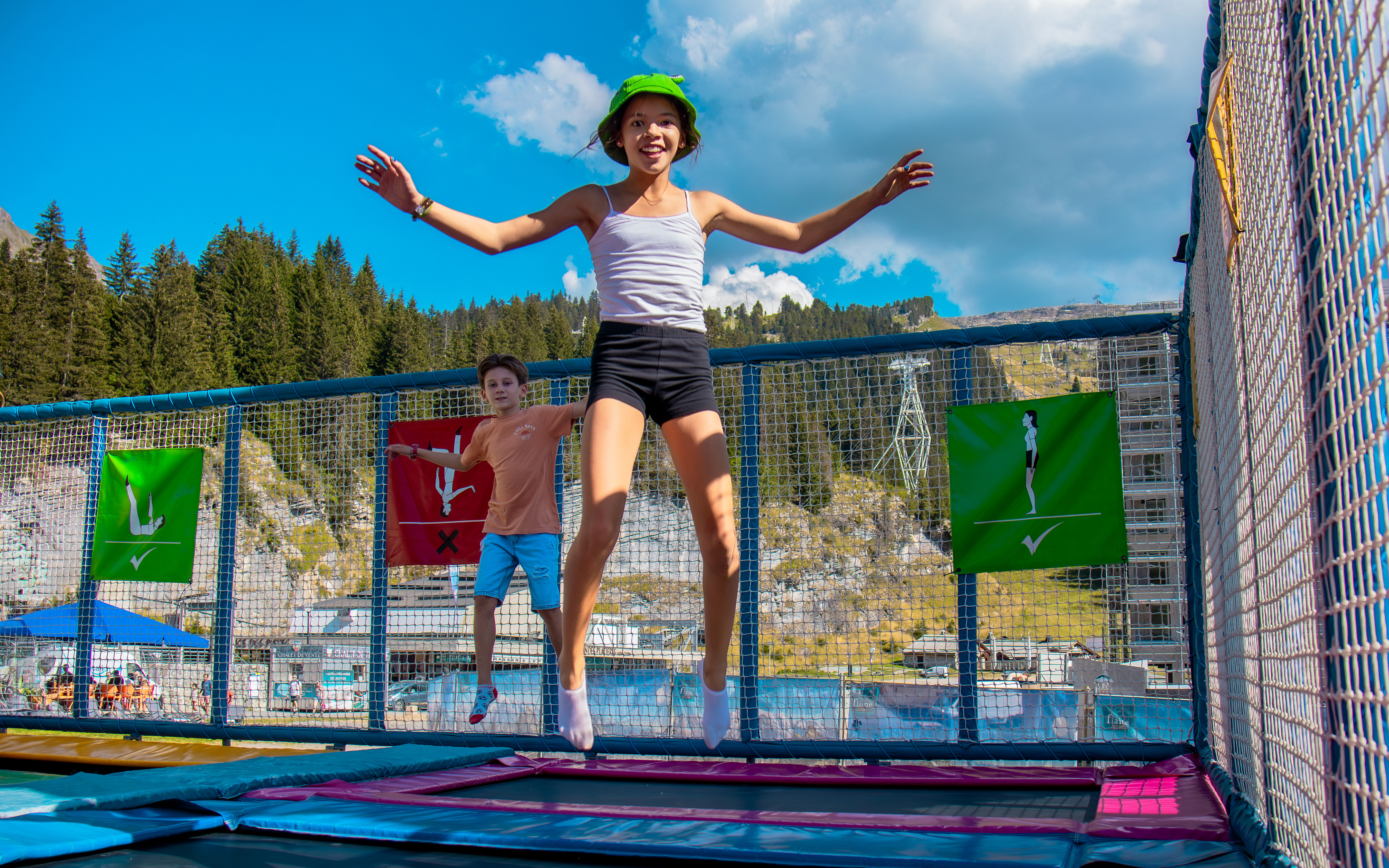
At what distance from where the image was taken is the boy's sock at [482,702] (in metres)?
3.73

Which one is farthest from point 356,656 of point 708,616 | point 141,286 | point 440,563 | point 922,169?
point 141,286

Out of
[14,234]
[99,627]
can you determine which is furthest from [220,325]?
[14,234]

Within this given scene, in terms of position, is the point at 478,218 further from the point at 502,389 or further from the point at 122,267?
the point at 122,267

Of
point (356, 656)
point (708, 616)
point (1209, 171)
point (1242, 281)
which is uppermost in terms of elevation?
point (1209, 171)

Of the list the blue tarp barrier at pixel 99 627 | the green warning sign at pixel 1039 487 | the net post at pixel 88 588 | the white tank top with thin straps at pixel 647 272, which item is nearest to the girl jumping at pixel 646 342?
the white tank top with thin straps at pixel 647 272

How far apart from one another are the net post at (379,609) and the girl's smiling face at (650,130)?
8.48 ft

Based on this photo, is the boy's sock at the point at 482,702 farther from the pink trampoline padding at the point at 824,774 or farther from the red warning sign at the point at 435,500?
the red warning sign at the point at 435,500

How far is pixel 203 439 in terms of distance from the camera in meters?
5.52

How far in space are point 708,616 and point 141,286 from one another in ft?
155

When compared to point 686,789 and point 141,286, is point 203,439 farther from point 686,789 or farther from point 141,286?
point 141,286

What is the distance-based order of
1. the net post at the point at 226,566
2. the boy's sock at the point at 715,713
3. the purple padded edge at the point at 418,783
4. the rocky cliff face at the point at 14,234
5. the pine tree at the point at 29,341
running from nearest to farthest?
1. the boy's sock at the point at 715,713
2. the purple padded edge at the point at 418,783
3. the net post at the point at 226,566
4. the pine tree at the point at 29,341
5. the rocky cliff face at the point at 14,234

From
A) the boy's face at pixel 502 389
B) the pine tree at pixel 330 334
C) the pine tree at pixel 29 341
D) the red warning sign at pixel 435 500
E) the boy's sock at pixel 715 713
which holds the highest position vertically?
the pine tree at pixel 330 334

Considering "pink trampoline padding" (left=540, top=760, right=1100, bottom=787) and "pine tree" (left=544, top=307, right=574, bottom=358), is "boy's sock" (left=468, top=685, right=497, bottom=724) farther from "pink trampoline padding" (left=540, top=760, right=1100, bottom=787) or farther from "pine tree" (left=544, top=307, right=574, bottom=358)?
"pine tree" (left=544, top=307, right=574, bottom=358)

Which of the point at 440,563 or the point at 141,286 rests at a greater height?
the point at 141,286
